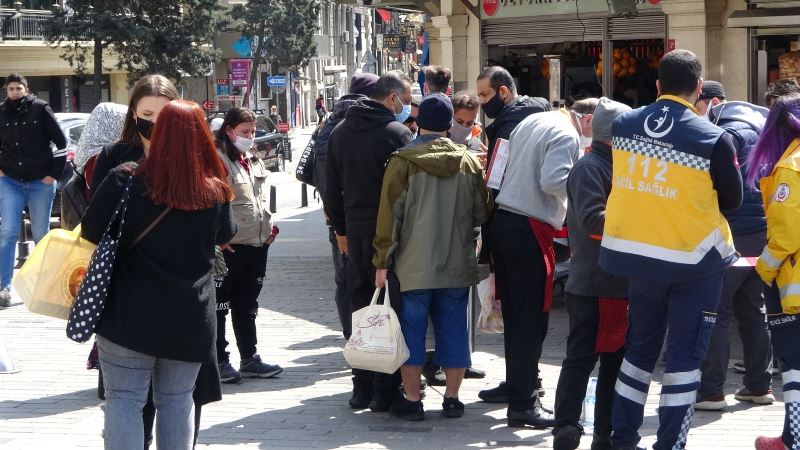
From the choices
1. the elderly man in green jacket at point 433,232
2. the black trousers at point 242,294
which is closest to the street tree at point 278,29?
the black trousers at point 242,294

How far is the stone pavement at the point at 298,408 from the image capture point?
654 cm

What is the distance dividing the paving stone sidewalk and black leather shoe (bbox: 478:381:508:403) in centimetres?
7

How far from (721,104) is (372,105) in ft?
6.97

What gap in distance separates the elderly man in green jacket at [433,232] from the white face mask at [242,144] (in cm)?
138

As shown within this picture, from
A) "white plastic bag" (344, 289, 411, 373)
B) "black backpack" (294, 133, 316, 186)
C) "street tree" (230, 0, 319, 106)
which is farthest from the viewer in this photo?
"street tree" (230, 0, 319, 106)

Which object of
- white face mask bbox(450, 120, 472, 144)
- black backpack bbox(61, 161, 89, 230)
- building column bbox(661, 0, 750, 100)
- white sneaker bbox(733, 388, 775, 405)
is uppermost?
building column bbox(661, 0, 750, 100)

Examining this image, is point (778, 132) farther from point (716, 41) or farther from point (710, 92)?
point (716, 41)

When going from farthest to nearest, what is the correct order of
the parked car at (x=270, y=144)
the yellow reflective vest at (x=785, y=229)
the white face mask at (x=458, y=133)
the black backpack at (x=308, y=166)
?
the parked car at (x=270, y=144) < the black backpack at (x=308, y=166) < the white face mask at (x=458, y=133) < the yellow reflective vest at (x=785, y=229)

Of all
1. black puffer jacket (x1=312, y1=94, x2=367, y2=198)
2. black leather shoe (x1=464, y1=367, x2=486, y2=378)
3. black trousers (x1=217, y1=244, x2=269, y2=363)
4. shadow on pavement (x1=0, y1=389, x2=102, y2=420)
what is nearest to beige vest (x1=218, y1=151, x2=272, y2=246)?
black trousers (x1=217, y1=244, x2=269, y2=363)

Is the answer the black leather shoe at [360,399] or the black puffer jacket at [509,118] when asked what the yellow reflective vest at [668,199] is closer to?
the black puffer jacket at [509,118]

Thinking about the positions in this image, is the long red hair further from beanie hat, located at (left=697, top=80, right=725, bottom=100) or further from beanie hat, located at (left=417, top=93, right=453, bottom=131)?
beanie hat, located at (left=697, top=80, right=725, bottom=100)

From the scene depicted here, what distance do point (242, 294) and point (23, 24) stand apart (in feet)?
114

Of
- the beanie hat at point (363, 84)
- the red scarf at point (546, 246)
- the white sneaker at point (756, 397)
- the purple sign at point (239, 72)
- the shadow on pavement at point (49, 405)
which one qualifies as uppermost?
the purple sign at point (239, 72)

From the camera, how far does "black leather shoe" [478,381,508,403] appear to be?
7277mm
